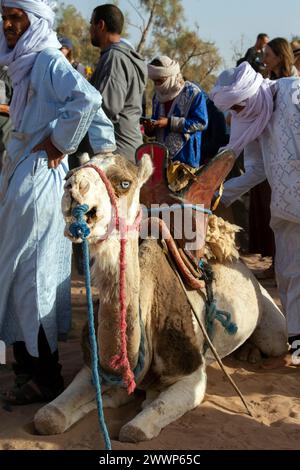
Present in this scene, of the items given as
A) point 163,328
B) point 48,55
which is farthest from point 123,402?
point 48,55

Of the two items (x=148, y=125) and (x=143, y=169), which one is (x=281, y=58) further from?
(x=143, y=169)

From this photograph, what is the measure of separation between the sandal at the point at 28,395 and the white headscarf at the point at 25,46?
5.03 ft

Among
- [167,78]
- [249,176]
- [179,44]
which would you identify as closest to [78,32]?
[179,44]

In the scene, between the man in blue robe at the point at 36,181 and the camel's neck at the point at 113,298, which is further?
the man in blue robe at the point at 36,181

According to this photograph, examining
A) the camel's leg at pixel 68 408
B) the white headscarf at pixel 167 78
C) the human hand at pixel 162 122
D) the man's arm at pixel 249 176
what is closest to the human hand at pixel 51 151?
the camel's leg at pixel 68 408

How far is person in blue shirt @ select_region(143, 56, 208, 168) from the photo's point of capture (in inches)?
301

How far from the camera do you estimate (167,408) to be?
4.01 m

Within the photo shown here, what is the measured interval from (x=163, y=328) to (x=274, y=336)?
1.38 m

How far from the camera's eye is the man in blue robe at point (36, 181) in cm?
420

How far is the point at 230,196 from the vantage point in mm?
5391

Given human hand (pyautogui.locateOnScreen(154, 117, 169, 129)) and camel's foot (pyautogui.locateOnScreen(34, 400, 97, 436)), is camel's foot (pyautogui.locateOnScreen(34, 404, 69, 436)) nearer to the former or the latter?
camel's foot (pyautogui.locateOnScreen(34, 400, 97, 436))

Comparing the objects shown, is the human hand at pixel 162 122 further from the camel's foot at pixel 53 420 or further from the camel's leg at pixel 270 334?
the camel's foot at pixel 53 420

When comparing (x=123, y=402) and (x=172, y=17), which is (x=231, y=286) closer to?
(x=123, y=402)

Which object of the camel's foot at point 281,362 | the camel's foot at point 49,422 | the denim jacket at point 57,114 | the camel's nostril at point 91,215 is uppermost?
the denim jacket at point 57,114
